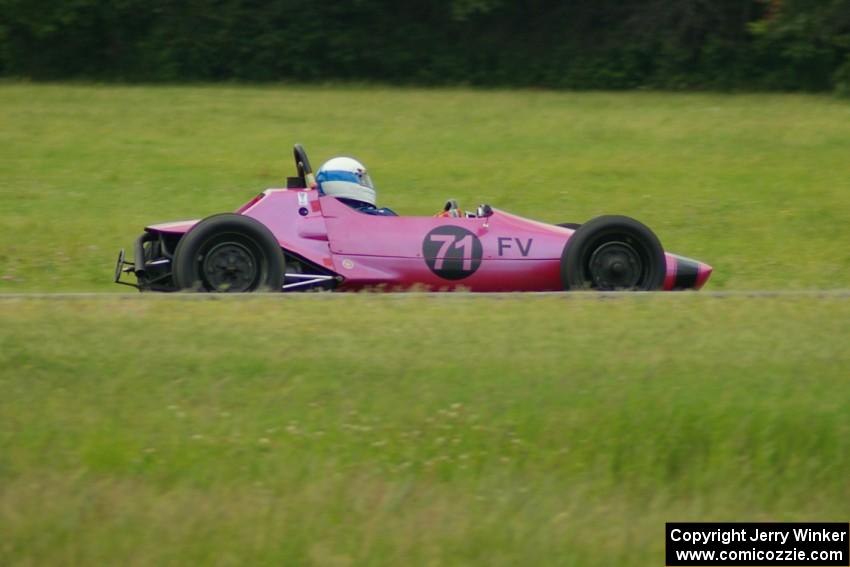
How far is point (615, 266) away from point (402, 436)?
145 inches

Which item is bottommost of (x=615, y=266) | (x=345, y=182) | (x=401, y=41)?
(x=615, y=266)

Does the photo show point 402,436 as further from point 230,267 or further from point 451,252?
point 451,252

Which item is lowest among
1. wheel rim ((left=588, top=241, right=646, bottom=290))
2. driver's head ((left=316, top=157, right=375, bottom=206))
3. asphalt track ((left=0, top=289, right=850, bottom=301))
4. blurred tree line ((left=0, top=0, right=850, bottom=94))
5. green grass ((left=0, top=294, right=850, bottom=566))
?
green grass ((left=0, top=294, right=850, bottom=566))

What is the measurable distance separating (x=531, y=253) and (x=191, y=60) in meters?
29.2

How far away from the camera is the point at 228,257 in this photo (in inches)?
A: 406

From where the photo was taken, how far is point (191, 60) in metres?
38.3

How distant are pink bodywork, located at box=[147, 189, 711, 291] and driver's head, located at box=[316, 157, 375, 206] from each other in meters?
0.31

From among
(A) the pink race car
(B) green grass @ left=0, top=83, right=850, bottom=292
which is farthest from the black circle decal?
(B) green grass @ left=0, top=83, right=850, bottom=292

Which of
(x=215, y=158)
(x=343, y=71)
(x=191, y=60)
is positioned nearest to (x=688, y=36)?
(x=343, y=71)

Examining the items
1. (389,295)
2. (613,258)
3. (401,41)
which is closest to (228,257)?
(389,295)

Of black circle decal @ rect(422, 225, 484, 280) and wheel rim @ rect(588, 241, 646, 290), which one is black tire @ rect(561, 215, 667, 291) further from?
black circle decal @ rect(422, 225, 484, 280)

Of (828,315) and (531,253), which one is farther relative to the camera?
(531,253)

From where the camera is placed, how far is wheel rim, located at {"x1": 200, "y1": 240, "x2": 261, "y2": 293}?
405 inches

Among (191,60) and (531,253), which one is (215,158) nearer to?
(531,253)
